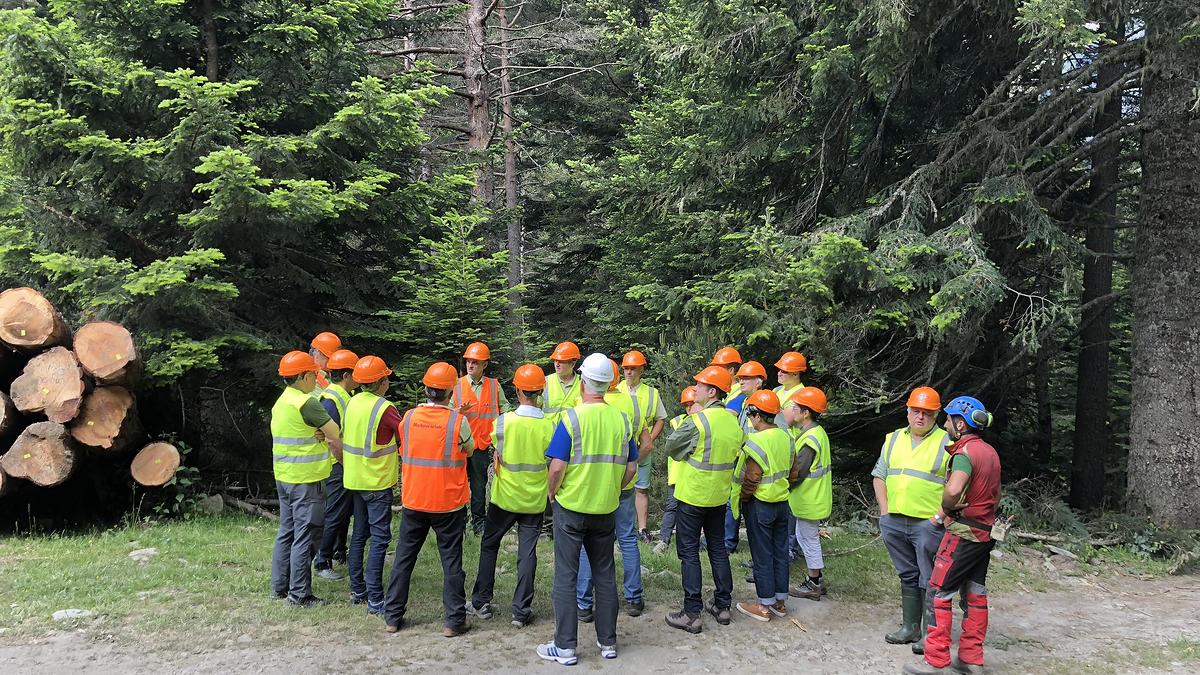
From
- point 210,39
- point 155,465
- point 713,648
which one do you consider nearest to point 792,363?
point 713,648

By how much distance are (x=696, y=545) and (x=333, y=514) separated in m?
3.26

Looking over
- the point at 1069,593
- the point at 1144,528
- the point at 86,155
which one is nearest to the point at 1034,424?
the point at 1144,528

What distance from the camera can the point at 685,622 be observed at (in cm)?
561

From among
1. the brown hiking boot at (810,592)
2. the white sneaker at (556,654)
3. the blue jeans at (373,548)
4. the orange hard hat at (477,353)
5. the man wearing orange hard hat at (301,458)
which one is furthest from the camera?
the orange hard hat at (477,353)

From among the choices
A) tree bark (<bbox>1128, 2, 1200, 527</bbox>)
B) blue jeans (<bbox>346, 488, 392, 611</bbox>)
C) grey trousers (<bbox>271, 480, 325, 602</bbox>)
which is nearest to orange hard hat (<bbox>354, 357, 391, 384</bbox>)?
blue jeans (<bbox>346, 488, 392, 611</bbox>)

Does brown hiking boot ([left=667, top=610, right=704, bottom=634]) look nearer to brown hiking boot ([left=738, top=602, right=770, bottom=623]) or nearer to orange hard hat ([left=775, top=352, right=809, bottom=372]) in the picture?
brown hiking boot ([left=738, top=602, right=770, bottom=623])

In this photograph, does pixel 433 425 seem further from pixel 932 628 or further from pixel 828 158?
pixel 828 158

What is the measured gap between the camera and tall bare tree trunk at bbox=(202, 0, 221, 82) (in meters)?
8.72

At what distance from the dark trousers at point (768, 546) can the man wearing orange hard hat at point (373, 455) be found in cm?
303

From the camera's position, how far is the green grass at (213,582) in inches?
205

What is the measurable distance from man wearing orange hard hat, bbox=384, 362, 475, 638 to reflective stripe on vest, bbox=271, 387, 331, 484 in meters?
0.97

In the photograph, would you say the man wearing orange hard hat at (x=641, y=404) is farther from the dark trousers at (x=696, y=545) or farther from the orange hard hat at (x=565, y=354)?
the dark trousers at (x=696, y=545)

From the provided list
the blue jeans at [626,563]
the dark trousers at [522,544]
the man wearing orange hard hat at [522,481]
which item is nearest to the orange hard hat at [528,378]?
the man wearing orange hard hat at [522,481]

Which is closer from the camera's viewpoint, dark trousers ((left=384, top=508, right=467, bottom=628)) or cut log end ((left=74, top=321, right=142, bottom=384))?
dark trousers ((left=384, top=508, right=467, bottom=628))
